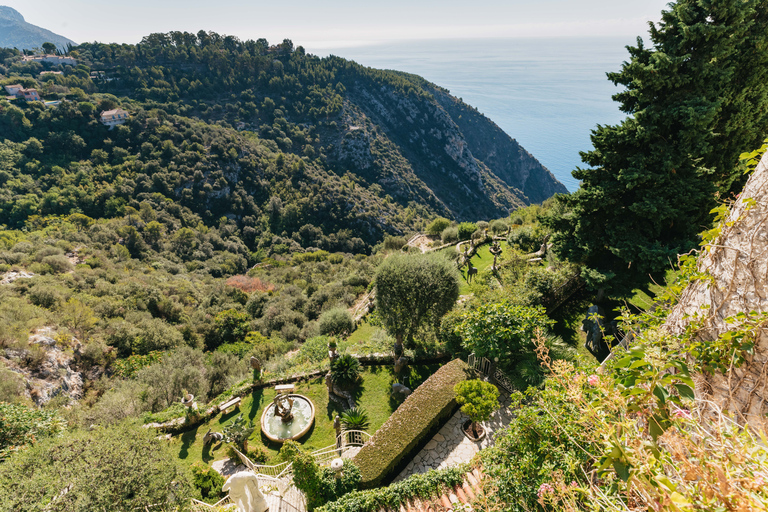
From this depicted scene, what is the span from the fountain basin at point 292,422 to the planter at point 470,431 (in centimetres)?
571

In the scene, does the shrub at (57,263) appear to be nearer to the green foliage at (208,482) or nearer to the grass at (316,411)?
the grass at (316,411)

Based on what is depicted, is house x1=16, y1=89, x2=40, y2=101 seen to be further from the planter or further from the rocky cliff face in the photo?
the planter

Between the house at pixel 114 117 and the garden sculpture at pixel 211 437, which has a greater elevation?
the house at pixel 114 117

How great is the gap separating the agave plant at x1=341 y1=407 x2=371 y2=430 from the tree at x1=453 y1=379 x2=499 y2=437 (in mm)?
3702

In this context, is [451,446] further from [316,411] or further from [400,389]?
[316,411]

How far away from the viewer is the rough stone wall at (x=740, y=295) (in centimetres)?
277

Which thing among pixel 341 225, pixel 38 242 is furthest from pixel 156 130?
pixel 341 225

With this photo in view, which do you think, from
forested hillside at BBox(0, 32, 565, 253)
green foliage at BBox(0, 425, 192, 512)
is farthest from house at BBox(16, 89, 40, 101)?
green foliage at BBox(0, 425, 192, 512)

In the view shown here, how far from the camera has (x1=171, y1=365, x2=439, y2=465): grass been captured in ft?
35.4

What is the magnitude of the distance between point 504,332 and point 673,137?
9372mm

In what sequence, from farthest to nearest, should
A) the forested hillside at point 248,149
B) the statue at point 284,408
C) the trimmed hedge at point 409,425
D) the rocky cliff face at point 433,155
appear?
the rocky cliff face at point 433,155, the forested hillside at point 248,149, the statue at point 284,408, the trimmed hedge at point 409,425

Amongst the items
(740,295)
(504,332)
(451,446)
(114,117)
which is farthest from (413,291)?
(114,117)

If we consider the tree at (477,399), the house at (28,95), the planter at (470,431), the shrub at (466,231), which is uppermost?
the house at (28,95)

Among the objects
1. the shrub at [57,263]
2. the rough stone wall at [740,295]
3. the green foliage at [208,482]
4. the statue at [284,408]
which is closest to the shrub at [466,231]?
the statue at [284,408]
